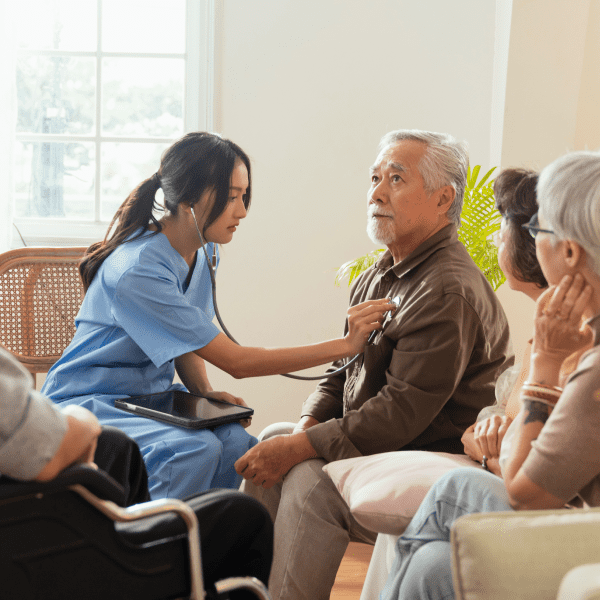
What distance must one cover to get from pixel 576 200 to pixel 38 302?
1631mm

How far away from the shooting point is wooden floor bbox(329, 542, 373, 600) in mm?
1942

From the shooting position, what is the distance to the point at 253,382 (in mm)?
2936

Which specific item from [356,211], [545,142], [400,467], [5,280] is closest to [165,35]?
[356,211]

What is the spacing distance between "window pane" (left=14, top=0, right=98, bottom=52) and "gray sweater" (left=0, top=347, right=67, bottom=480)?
251 centimetres

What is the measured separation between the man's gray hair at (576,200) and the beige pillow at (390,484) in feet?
1.56

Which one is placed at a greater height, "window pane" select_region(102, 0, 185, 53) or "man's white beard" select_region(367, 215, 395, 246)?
"window pane" select_region(102, 0, 185, 53)

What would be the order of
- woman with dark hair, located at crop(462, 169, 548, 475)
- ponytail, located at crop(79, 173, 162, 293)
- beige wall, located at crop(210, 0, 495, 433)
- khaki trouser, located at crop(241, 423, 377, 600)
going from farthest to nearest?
beige wall, located at crop(210, 0, 495, 433) < ponytail, located at crop(79, 173, 162, 293) < khaki trouser, located at crop(241, 423, 377, 600) < woman with dark hair, located at crop(462, 169, 548, 475)

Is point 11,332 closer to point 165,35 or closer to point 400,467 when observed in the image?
point 400,467

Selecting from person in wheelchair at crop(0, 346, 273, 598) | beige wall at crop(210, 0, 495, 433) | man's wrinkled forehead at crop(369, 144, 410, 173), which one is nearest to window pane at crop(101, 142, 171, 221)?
beige wall at crop(210, 0, 495, 433)

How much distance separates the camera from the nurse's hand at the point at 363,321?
1.60 m

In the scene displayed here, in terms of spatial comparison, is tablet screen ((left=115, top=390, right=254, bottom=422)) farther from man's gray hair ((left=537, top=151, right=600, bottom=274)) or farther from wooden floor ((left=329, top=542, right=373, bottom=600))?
man's gray hair ((left=537, top=151, right=600, bottom=274))

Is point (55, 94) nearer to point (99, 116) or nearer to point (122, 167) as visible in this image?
point (99, 116)

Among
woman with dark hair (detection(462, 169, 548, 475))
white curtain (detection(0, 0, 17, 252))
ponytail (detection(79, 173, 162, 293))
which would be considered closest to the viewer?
woman with dark hair (detection(462, 169, 548, 475))

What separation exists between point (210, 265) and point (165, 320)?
271 mm
